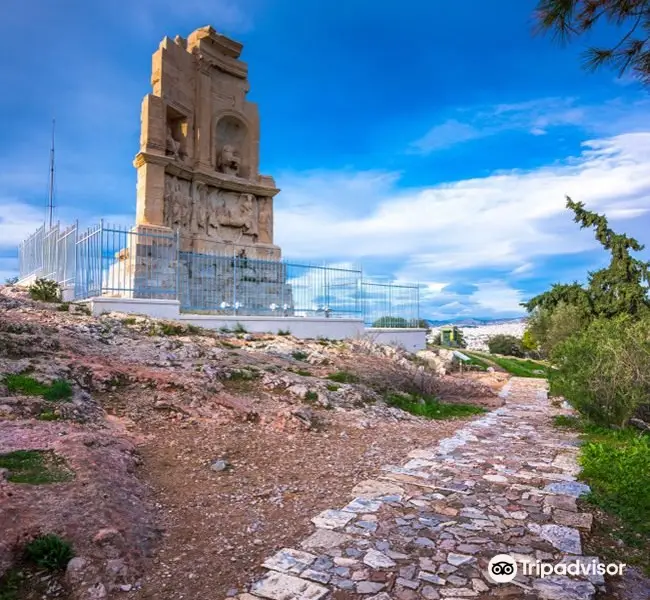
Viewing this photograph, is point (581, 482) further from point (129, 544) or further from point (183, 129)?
point (183, 129)

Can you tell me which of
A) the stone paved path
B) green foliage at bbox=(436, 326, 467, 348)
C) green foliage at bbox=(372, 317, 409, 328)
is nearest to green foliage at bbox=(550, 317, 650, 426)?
the stone paved path

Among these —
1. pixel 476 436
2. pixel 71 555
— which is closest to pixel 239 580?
pixel 71 555

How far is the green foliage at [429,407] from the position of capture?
9211mm

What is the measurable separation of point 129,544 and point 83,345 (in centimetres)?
575

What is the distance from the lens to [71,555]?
9.86ft

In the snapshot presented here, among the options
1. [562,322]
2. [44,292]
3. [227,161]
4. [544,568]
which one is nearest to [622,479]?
[544,568]

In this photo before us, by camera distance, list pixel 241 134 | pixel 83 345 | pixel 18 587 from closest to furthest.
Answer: pixel 18 587
pixel 83 345
pixel 241 134

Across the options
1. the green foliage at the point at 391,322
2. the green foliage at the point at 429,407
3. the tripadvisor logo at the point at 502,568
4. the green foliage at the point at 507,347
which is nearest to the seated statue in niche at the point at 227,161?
the green foliage at the point at 391,322

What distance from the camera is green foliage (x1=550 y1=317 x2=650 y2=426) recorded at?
766cm

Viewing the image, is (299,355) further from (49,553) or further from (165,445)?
(49,553)

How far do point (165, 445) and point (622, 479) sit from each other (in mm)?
4730

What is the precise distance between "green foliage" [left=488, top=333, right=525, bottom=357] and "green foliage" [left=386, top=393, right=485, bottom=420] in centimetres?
3001

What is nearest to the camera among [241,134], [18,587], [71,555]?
[18,587]

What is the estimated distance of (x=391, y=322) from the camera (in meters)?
20.3
